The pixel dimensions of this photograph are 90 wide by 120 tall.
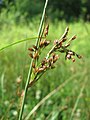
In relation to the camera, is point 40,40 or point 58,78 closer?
point 40,40

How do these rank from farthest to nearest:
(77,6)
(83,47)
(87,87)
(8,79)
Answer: (77,6)
(83,47)
(8,79)
(87,87)

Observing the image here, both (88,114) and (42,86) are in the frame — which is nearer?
(88,114)

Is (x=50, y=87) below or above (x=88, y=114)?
above

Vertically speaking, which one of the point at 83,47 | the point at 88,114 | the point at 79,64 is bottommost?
the point at 88,114

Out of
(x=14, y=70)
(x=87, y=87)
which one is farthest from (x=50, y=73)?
(x=87, y=87)

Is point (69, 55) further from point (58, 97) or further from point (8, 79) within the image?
point (8, 79)

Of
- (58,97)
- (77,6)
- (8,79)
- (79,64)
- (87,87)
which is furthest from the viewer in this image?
(77,6)

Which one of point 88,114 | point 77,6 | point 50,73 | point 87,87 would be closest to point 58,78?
point 50,73

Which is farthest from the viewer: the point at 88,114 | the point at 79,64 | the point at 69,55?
the point at 79,64

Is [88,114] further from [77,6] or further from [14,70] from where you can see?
[77,6]
